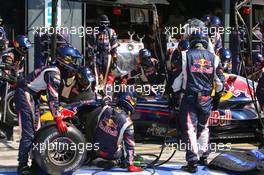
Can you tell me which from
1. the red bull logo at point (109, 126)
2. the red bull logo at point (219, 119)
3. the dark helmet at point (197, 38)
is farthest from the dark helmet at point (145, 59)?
the red bull logo at point (109, 126)

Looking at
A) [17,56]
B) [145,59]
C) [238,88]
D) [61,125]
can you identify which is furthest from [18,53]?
[61,125]

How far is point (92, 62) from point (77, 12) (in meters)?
2.47

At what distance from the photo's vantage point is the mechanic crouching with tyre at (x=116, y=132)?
7.62m

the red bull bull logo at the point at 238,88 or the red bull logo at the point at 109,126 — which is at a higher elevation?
the red bull bull logo at the point at 238,88

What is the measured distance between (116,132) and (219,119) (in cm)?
242

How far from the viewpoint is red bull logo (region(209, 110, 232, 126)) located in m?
9.38

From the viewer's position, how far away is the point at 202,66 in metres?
7.79

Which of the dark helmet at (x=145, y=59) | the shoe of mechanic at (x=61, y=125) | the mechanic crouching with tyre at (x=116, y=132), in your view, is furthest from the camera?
the dark helmet at (x=145, y=59)

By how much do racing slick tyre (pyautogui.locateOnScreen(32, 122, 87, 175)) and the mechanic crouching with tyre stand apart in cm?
39

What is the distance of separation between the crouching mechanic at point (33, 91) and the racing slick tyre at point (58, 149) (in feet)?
0.43

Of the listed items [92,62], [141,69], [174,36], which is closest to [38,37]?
[92,62]

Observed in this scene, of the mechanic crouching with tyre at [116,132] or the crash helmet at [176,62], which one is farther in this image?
the crash helmet at [176,62]

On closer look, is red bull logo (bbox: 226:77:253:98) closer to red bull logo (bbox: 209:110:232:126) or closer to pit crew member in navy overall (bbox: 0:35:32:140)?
red bull logo (bbox: 209:110:232:126)

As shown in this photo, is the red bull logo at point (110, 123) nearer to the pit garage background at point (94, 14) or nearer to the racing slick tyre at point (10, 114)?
the racing slick tyre at point (10, 114)
